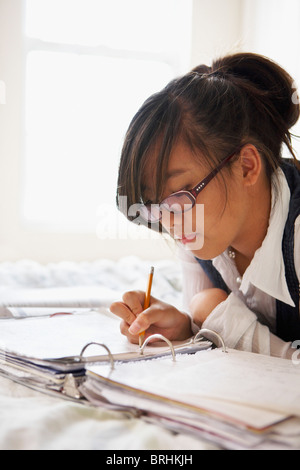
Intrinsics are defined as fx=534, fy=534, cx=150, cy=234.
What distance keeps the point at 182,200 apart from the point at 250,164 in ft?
0.56

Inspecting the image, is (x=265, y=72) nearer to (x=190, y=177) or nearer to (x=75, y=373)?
(x=190, y=177)

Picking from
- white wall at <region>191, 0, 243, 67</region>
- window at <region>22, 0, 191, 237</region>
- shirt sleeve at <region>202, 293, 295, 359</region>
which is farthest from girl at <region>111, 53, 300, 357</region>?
white wall at <region>191, 0, 243, 67</region>

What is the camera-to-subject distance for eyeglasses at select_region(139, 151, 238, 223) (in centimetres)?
100

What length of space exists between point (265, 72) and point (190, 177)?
11.6 inches

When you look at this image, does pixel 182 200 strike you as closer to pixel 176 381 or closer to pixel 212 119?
pixel 212 119

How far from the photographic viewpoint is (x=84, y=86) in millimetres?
3160

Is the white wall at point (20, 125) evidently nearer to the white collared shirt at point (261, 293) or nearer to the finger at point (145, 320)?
the white collared shirt at point (261, 293)

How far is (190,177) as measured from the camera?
3.30 feet

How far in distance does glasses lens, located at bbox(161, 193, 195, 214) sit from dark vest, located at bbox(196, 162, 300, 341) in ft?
0.66

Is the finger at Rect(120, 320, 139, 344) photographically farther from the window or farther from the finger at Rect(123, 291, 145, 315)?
the window

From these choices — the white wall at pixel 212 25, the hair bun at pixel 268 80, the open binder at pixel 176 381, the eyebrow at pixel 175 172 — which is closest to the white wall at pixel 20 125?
the white wall at pixel 212 25

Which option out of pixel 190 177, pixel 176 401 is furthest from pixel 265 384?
pixel 190 177

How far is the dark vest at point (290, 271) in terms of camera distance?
3.39 feet
